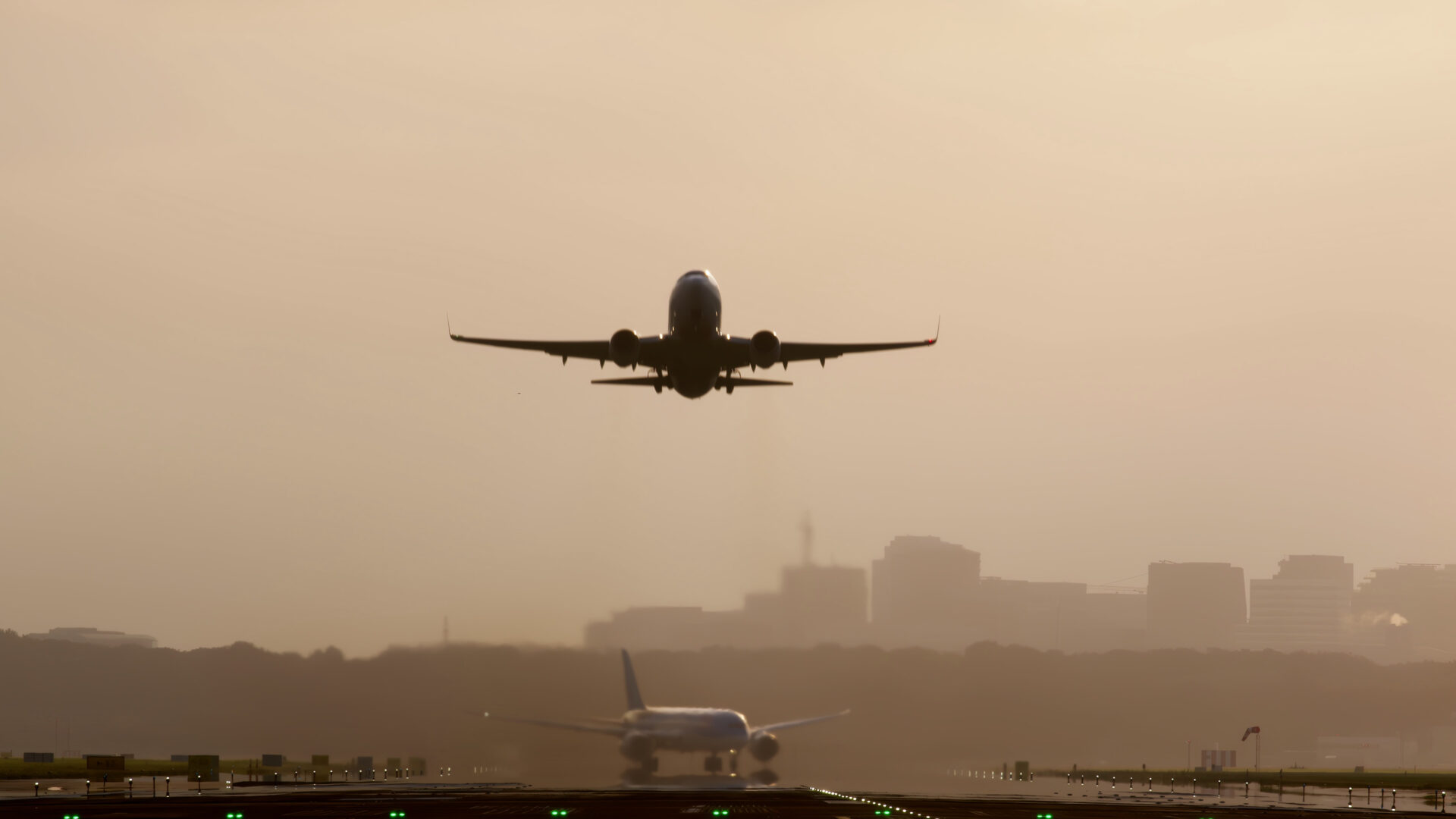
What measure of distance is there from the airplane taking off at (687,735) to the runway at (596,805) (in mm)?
40689

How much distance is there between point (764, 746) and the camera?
153250 mm

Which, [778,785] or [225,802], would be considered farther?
[778,785]

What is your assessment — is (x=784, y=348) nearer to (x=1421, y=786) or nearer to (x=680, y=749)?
(x=680, y=749)

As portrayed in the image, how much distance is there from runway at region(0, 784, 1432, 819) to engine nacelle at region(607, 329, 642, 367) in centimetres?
2210

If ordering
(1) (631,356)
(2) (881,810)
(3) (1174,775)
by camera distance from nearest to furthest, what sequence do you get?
1. (2) (881,810)
2. (1) (631,356)
3. (3) (1174,775)

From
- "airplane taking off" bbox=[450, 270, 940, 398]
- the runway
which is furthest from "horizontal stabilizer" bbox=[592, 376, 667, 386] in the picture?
the runway

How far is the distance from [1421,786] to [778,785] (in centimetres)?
6316

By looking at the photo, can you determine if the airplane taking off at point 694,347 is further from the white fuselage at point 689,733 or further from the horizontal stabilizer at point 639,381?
the white fuselage at point 689,733

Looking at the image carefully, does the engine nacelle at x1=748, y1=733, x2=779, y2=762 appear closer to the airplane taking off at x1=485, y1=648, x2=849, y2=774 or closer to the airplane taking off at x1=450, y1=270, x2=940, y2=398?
the airplane taking off at x1=485, y1=648, x2=849, y2=774

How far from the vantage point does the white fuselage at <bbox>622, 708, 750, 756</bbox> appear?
489 feet

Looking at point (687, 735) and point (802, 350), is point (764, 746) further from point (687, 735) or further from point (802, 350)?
point (802, 350)

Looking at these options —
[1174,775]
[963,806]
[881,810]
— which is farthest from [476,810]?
[1174,775]

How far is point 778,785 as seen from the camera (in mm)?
132000

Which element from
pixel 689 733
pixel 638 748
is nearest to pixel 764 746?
pixel 689 733
